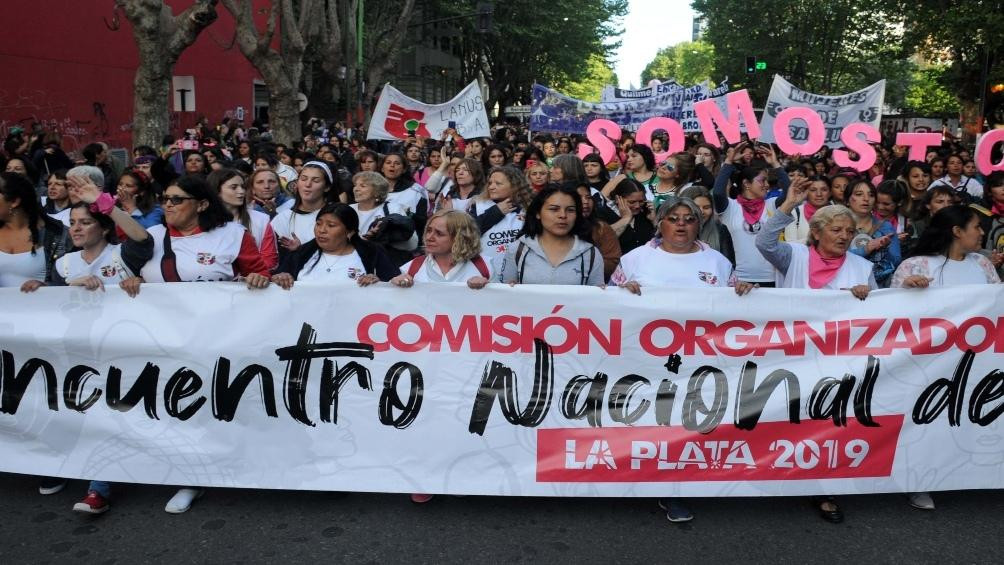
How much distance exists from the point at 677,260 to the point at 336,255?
5.60 ft

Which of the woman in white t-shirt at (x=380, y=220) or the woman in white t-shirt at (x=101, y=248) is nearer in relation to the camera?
the woman in white t-shirt at (x=101, y=248)

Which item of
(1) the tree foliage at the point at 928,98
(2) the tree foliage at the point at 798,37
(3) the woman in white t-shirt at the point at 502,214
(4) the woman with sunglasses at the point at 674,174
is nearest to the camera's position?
(3) the woman in white t-shirt at the point at 502,214

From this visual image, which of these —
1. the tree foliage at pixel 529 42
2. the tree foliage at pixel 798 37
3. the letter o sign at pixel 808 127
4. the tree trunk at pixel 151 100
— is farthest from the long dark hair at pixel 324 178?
the tree foliage at pixel 798 37

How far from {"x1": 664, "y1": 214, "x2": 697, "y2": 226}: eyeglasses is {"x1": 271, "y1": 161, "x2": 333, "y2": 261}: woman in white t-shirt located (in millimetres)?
2398

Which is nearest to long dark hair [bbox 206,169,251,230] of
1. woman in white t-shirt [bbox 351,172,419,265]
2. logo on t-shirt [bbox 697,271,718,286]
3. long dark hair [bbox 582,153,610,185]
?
woman in white t-shirt [bbox 351,172,419,265]

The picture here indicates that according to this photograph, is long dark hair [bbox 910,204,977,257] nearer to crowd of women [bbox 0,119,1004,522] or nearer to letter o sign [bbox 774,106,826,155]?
crowd of women [bbox 0,119,1004,522]

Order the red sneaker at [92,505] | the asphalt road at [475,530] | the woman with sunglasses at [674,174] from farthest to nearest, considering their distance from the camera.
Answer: the woman with sunglasses at [674,174], the red sneaker at [92,505], the asphalt road at [475,530]

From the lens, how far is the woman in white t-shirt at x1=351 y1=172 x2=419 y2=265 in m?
5.97

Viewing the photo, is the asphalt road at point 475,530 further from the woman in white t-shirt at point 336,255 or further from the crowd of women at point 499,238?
the woman in white t-shirt at point 336,255

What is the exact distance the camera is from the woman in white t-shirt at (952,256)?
14.4ft

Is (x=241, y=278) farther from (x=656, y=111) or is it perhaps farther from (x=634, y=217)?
(x=656, y=111)

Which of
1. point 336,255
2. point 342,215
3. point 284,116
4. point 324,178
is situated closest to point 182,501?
point 336,255

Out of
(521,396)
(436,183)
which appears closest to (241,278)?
(521,396)

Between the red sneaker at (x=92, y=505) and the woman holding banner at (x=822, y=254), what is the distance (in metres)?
3.39
